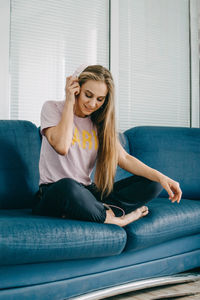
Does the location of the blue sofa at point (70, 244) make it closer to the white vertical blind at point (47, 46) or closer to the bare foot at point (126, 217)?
the bare foot at point (126, 217)

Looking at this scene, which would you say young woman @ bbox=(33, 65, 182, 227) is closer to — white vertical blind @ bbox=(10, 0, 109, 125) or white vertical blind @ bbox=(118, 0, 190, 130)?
white vertical blind @ bbox=(10, 0, 109, 125)

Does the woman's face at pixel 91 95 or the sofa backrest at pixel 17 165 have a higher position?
the woman's face at pixel 91 95

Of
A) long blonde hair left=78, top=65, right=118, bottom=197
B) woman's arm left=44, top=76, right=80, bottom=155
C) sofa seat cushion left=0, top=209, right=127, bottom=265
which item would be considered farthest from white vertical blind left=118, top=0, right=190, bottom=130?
sofa seat cushion left=0, top=209, right=127, bottom=265

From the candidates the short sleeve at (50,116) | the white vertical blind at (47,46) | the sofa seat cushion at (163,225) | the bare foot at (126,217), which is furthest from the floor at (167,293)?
the white vertical blind at (47,46)

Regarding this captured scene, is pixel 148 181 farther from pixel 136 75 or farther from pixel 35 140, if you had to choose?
pixel 136 75

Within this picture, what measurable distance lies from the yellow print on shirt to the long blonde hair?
0.11ft

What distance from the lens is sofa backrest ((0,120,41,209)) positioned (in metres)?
1.88

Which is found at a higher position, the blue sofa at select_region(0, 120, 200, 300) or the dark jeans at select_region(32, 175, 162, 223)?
the dark jeans at select_region(32, 175, 162, 223)

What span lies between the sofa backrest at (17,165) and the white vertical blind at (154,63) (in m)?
1.23

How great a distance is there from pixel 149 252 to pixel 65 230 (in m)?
0.58

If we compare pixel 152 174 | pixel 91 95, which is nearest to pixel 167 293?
pixel 152 174

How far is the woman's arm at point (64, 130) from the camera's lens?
5.36 ft

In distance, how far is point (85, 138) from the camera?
1871 millimetres

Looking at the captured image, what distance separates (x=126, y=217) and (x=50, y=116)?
0.61 m
